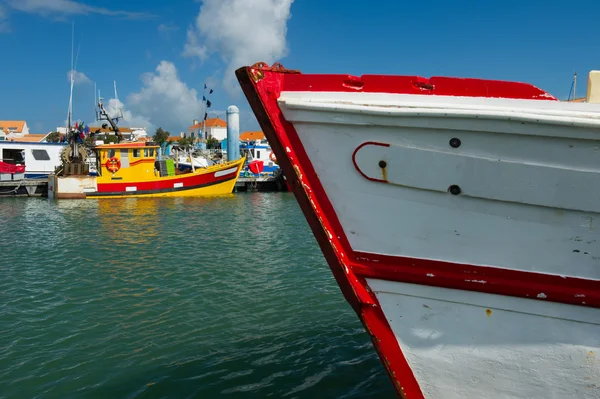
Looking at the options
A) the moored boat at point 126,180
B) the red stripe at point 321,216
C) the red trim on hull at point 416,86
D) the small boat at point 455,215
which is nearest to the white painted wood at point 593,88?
the small boat at point 455,215

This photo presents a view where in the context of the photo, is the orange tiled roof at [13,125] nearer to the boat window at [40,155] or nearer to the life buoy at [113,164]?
the boat window at [40,155]

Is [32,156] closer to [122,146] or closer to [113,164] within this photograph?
[113,164]

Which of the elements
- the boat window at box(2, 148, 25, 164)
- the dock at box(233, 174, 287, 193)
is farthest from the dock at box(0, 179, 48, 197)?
the dock at box(233, 174, 287, 193)

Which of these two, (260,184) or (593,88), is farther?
(260,184)

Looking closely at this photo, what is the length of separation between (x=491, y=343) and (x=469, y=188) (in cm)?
97

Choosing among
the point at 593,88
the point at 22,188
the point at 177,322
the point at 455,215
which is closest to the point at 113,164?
the point at 22,188

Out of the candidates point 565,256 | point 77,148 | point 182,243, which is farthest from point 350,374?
point 77,148

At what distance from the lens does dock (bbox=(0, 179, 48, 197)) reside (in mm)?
26516

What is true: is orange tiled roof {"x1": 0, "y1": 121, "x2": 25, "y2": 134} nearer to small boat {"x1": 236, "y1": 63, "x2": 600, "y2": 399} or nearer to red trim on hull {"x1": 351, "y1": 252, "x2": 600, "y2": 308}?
small boat {"x1": 236, "y1": 63, "x2": 600, "y2": 399}

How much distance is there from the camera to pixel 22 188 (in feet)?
88.2

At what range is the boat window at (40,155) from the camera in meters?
31.7

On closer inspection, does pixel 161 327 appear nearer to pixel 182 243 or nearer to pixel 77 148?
pixel 182 243

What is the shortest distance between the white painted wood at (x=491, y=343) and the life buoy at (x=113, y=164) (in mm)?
23841

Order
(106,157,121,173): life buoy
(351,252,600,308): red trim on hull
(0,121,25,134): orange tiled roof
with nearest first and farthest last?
1. (351,252,600,308): red trim on hull
2. (106,157,121,173): life buoy
3. (0,121,25,134): orange tiled roof
